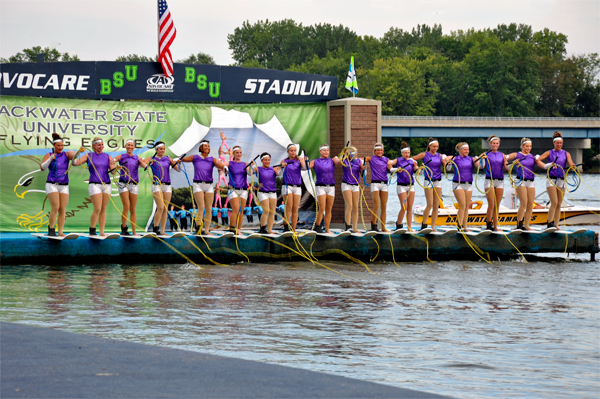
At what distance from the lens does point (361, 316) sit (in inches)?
443

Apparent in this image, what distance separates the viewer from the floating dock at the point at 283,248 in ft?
53.2

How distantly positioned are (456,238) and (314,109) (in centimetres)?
518

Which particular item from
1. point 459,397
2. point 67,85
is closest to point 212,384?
point 459,397

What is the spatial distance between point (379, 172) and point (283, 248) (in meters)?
2.76

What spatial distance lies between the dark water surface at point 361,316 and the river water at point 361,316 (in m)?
0.02

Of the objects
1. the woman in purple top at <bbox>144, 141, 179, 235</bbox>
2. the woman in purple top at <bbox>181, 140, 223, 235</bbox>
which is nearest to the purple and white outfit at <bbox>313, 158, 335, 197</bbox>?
the woman in purple top at <bbox>181, 140, 223, 235</bbox>

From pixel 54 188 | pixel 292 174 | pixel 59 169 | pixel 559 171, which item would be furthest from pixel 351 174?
pixel 54 188

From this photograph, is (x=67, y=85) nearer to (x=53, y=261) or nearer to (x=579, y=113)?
(x=53, y=261)

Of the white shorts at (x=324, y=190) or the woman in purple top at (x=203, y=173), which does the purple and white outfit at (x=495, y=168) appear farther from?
the woman in purple top at (x=203, y=173)

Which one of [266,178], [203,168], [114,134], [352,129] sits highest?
[352,129]

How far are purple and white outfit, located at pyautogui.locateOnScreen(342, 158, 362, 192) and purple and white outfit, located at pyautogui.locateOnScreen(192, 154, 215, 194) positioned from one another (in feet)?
9.82

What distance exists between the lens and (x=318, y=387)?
6.30 meters

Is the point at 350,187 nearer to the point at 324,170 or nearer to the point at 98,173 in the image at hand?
the point at 324,170

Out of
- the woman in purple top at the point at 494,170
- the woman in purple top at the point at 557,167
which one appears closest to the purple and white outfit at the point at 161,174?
the woman in purple top at the point at 494,170
